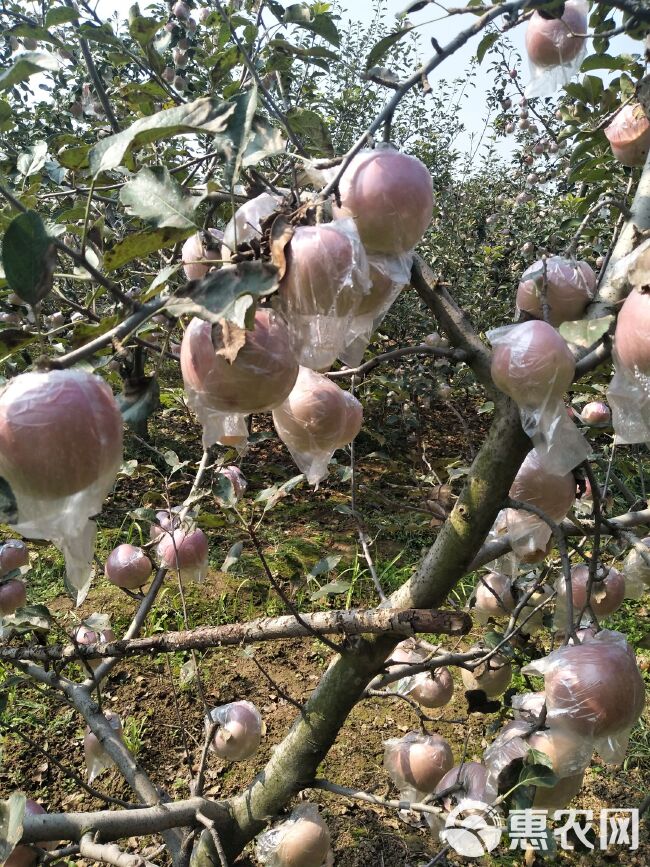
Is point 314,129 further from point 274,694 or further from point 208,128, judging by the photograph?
point 274,694

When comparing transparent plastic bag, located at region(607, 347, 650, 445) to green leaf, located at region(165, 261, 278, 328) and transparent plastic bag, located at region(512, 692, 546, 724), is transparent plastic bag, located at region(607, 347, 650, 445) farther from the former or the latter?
transparent plastic bag, located at region(512, 692, 546, 724)

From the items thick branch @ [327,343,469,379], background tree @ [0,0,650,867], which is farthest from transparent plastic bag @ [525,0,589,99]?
thick branch @ [327,343,469,379]

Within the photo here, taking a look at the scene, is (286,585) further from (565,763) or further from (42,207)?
(565,763)

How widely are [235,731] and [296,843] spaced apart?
243mm

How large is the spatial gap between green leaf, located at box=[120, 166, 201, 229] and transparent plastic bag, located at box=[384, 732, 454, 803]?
110 cm

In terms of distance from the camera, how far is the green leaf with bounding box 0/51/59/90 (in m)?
0.65

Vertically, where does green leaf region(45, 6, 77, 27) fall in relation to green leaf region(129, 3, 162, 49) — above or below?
above

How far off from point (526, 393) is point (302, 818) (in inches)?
35.2

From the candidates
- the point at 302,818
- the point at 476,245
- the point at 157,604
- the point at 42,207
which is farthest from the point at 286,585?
the point at 476,245

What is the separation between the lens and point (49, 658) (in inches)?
38.9

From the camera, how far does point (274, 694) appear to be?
2.13 metres

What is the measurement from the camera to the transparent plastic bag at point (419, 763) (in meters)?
1.22

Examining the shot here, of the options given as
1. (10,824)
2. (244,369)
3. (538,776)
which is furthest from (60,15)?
(538,776)

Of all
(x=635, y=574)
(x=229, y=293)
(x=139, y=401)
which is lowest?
(x=635, y=574)
